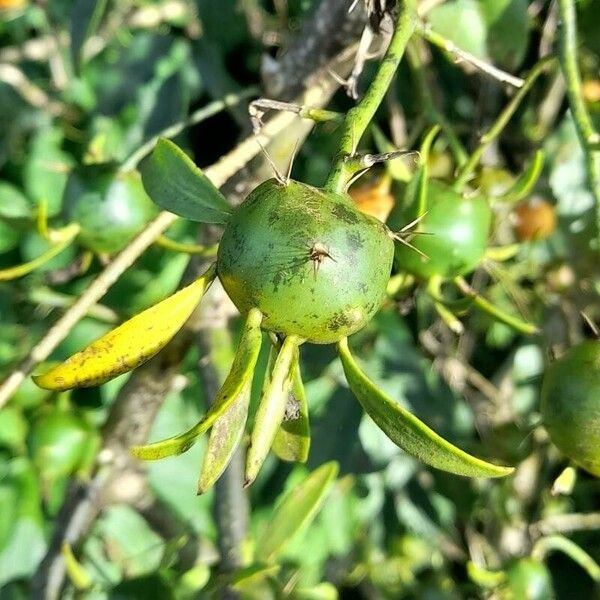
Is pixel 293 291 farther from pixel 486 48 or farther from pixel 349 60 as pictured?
pixel 486 48

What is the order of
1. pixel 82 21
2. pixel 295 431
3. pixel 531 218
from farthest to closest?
pixel 531 218
pixel 82 21
pixel 295 431

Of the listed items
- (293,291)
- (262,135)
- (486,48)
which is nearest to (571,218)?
(486,48)

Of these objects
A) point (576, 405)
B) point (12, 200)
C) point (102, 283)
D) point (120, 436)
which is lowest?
point (120, 436)

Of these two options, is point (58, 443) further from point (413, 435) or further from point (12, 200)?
point (413, 435)

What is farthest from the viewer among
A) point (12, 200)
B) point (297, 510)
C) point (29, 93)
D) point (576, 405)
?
point (29, 93)

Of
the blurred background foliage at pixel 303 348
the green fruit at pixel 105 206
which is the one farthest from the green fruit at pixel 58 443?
the green fruit at pixel 105 206

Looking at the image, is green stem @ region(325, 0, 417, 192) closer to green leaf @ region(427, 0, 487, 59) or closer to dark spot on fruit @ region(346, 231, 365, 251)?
dark spot on fruit @ region(346, 231, 365, 251)

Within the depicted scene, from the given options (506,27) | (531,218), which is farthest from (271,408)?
(531,218)
